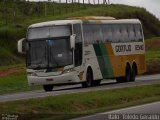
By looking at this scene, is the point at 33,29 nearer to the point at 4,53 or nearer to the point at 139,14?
the point at 4,53

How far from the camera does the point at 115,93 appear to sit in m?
27.5

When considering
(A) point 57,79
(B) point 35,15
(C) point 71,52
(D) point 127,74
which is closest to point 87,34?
(C) point 71,52

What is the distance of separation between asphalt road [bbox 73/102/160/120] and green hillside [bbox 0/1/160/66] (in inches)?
1742

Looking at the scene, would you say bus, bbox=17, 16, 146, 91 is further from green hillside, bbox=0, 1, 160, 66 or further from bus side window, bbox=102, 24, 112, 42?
green hillside, bbox=0, 1, 160, 66

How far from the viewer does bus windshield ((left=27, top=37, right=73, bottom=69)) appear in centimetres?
3397

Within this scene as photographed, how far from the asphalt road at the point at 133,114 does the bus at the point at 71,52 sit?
42.6ft

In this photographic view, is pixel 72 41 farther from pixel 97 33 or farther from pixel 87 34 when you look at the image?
pixel 97 33

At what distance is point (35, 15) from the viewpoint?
91.8 meters

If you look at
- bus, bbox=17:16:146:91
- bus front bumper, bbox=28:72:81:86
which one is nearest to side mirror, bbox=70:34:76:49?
bus, bbox=17:16:146:91

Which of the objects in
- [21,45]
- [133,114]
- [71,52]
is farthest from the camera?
[21,45]

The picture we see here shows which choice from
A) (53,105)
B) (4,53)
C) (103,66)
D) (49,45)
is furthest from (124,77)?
(4,53)

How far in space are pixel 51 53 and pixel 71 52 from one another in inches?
39.4

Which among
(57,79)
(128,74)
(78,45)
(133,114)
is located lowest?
(128,74)

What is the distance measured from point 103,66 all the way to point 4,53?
2984 centimetres
